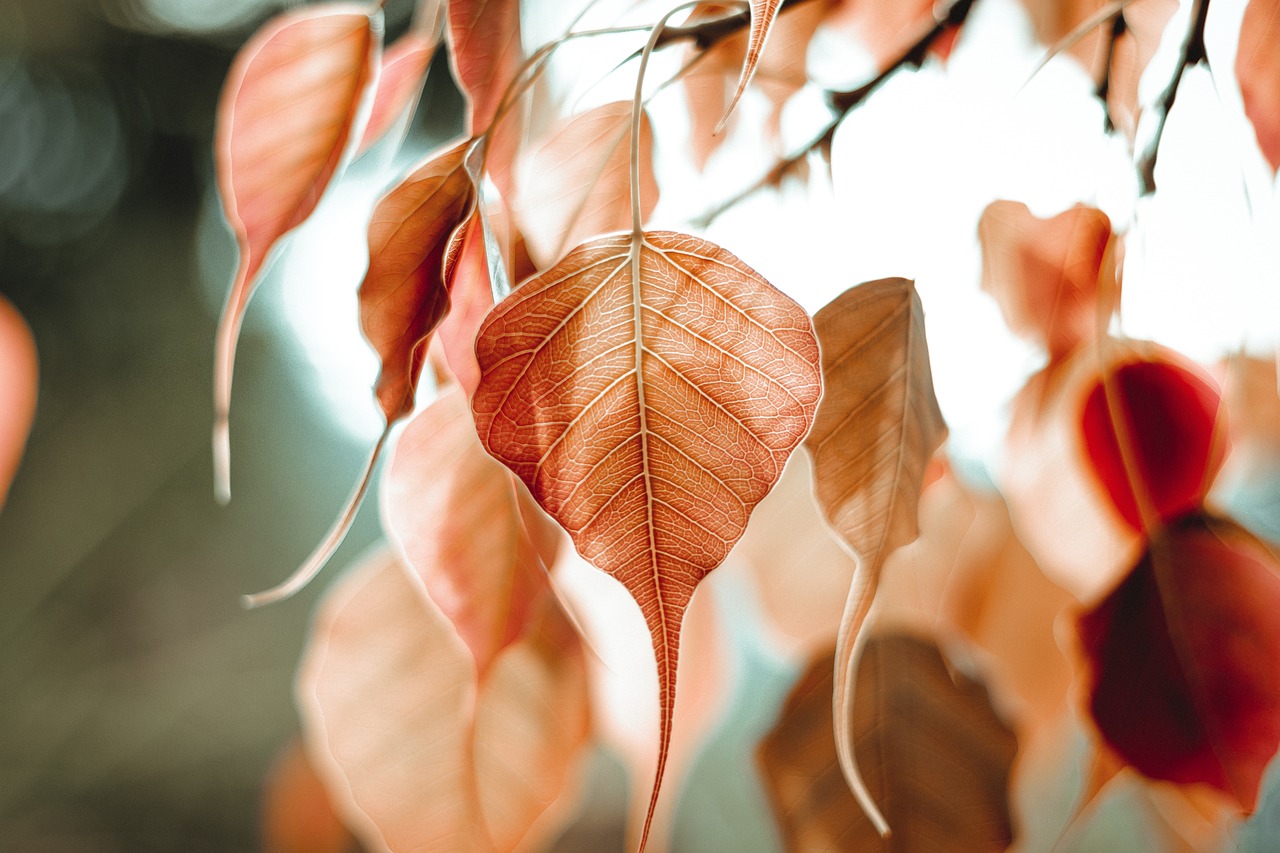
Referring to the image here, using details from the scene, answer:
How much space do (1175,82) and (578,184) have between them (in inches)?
3.2

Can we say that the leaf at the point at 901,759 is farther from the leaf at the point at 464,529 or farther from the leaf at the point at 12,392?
the leaf at the point at 12,392

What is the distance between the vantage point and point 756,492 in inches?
2.7

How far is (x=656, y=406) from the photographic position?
0.24ft

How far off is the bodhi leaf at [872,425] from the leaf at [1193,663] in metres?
0.03

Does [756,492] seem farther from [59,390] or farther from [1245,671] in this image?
[59,390]

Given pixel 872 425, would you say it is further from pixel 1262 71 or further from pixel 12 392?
pixel 12 392

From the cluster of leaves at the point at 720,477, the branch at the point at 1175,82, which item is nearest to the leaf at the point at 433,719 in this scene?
the cluster of leaves at the point at 720,477

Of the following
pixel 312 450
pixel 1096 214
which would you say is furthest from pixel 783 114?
pixel 312 450

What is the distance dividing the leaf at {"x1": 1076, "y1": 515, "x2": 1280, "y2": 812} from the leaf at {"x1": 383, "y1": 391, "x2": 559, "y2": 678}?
67mm

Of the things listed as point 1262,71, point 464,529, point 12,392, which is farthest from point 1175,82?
point 12,392

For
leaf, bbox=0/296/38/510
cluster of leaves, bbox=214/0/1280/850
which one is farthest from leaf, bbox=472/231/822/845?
leaf, bbox=0/296/38/510

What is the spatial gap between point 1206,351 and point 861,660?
76mm

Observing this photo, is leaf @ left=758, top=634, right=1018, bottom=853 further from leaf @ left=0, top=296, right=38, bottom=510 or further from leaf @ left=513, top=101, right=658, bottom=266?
leaf @ left=0, top=296, right=38, bottom=510

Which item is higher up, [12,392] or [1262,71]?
[1262,71]
